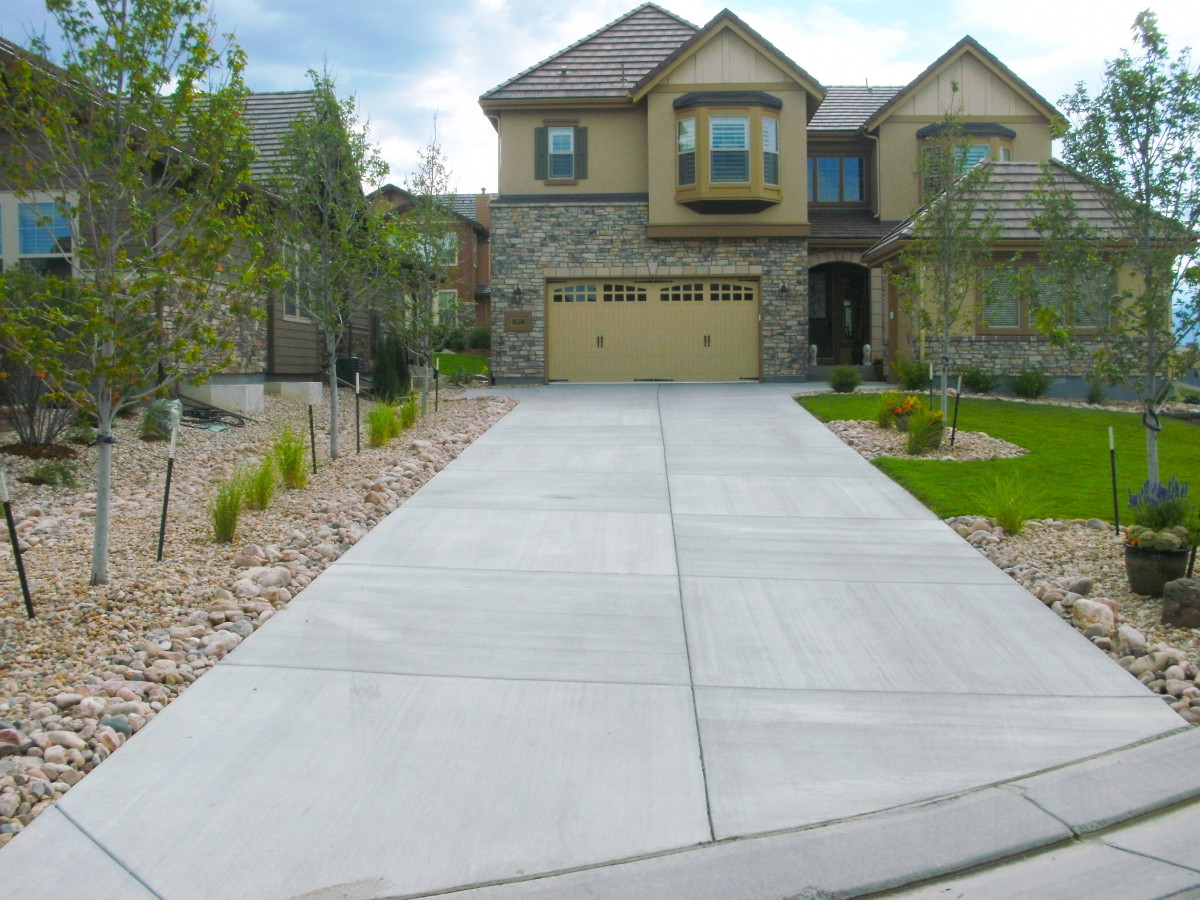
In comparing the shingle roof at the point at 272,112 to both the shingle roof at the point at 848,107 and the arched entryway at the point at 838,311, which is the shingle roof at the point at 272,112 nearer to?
the shingle roof at the point at 848,107

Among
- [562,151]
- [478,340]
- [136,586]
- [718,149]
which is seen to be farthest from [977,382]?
[478,340]

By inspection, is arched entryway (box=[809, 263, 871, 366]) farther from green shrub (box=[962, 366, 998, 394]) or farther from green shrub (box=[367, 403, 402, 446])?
green shrub (box=[367, 403, 402, 446])

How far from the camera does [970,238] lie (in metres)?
15.8

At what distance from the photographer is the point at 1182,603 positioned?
6523 mm

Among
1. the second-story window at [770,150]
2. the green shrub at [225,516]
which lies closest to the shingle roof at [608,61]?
the second-story window at [770,150]

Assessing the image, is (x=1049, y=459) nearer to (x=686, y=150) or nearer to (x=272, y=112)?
(x=686, y=150)

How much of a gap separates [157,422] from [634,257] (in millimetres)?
→ 13284

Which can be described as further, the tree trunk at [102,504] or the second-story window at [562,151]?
the second-story window at [562,151]

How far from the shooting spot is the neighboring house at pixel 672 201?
23.5m

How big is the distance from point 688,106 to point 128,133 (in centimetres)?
1784

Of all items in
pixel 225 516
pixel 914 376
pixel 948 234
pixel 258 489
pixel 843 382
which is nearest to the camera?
pixel 225 516

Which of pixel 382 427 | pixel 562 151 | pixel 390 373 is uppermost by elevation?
pixel 562 151

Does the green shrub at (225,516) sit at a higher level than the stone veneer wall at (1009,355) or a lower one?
lower

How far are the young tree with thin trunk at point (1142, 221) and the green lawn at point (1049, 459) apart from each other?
1480 mm
